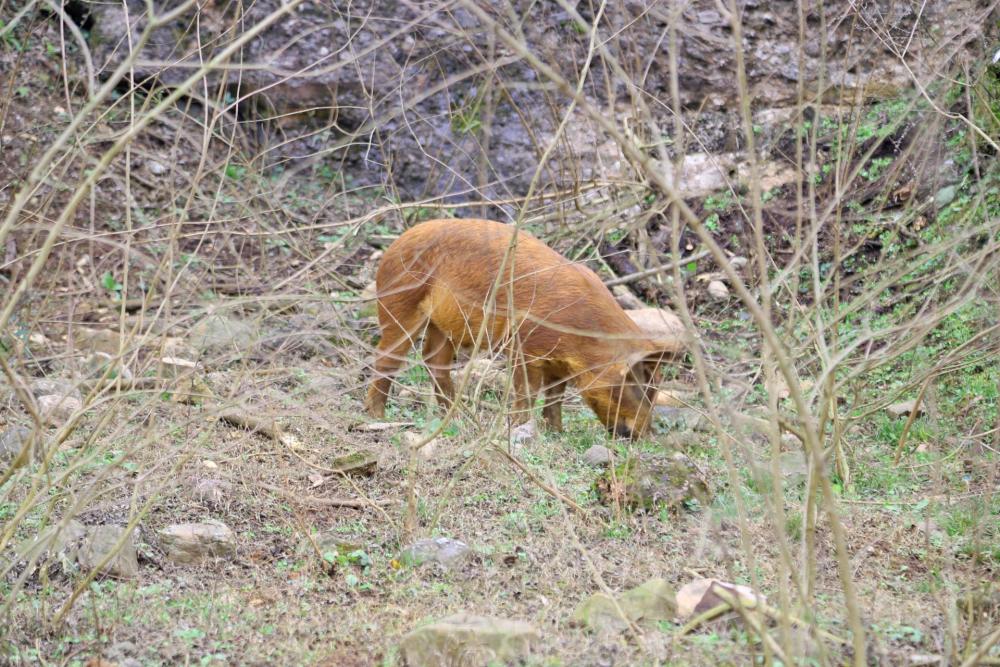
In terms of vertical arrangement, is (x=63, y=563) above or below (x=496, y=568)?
above

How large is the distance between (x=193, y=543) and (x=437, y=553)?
105 centimetres

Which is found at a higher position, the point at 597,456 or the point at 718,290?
the point at 597,456

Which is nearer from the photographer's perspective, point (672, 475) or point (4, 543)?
point (4, 543)

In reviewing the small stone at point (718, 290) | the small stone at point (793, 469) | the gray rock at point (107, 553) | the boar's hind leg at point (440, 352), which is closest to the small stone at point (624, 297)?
the small stone at point (718, 290)

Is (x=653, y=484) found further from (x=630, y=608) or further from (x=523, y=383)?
(x=523, y=383)

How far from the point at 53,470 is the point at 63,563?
114cm

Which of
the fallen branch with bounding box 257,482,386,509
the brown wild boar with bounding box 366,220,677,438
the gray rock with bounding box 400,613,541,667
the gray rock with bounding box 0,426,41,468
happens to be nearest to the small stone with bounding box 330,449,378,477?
the fallen branch with bounding box 257,482,386,509

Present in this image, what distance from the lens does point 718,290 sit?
34.5 ft

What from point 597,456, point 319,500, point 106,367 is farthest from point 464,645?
point 597,456

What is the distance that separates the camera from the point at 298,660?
12.9ft

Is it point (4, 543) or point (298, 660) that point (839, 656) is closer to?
point (298, 660)

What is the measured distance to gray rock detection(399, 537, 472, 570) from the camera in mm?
4840

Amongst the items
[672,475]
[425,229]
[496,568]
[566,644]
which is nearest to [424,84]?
[425,229]

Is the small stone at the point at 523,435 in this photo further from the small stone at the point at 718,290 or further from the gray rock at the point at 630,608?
the small stone at the point at 718,290
